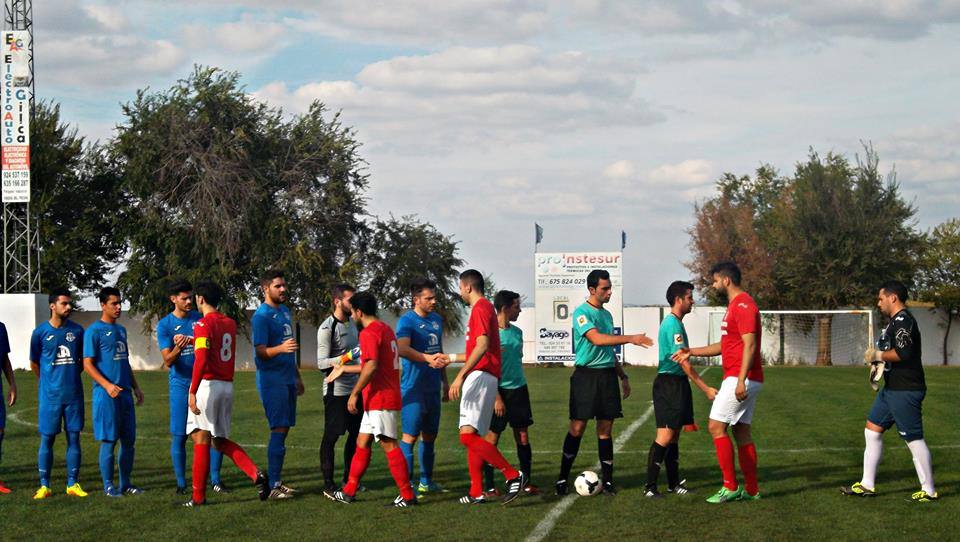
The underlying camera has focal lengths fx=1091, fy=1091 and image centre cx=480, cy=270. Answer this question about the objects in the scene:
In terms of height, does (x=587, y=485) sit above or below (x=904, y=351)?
below

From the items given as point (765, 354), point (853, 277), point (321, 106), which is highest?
point (321, 106)

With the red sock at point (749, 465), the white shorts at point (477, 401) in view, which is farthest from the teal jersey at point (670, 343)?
the white shorts at point (477, 401)

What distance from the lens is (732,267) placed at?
9.91 metres

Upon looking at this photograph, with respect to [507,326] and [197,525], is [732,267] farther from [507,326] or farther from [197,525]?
[197,525]

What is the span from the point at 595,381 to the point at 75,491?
16.6ft

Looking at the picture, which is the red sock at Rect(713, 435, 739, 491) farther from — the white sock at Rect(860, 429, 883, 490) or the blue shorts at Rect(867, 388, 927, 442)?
the blue shorts at Rect(867, 388, 927, 442)

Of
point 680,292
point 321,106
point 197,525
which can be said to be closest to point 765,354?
point 321,106

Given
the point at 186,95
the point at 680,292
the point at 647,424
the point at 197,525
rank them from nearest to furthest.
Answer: the point at 197,525
the point at 680,292
the point at 647,424
the point at 186,95

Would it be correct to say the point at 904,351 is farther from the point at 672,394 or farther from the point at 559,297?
the point at 559,297

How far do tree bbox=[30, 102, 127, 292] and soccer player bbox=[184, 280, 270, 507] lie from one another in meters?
33.4

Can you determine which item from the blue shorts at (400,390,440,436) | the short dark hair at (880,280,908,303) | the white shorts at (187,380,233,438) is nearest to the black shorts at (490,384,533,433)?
the blue shorts at (400,390,440,436)

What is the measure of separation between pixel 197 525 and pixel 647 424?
9.45 metres

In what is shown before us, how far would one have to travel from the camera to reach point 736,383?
Result: 9.66 m

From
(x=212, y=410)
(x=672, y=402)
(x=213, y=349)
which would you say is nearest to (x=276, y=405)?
(x=212, y=410)
